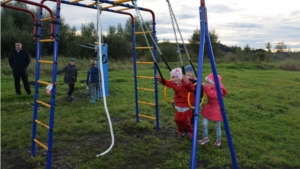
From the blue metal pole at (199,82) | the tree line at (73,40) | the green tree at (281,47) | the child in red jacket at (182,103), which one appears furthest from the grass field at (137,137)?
the green tree at (281,47)

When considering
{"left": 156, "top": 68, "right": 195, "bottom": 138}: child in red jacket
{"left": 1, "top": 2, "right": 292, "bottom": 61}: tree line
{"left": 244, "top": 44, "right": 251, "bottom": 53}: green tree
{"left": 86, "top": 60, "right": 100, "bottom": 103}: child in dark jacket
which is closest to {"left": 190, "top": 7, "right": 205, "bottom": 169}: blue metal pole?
{"left": 156, "top": 68, "right": 195, "bottom": 138}: child in red jacket

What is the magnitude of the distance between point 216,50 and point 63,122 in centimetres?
2723

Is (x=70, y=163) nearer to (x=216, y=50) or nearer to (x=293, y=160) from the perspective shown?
(x=293, y=160)

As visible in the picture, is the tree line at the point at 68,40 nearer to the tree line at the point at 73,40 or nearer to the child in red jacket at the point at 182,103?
the tree line at the point at 73,40

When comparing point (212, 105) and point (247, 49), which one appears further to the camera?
point (247, 49)

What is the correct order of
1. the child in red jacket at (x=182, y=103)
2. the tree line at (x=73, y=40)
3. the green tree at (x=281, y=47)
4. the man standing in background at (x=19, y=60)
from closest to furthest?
1. the child in red jacket at (x=182, y=103)
2. the man standing in background at (x=19, y=60)
3. the tree line at (x=73, y=40)
4. the green tree at (x=281, y=47)

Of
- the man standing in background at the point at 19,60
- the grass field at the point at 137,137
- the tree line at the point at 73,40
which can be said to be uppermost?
the tree line at the point at 73,40

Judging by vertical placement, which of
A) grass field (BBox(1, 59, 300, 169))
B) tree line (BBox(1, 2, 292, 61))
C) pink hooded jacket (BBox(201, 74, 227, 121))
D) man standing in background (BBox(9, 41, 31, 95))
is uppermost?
tree line (BBox(1, 2, 292, 61))

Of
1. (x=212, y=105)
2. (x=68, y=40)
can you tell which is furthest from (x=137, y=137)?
(x=68, y=40)

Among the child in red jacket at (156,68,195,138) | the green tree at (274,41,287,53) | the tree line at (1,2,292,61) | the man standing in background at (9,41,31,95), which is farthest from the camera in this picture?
the green tree at (274,41,287,53)

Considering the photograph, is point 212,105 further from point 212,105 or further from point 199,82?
point 199,82

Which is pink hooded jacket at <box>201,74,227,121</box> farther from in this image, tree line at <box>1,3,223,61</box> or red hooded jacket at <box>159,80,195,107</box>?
tree line at <box>1,3,223,61</box>

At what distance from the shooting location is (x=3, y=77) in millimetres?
13273

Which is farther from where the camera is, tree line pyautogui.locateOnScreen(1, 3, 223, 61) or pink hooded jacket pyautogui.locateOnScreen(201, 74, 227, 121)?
tree line pyautogui.locateOnScreen(1, 3, 223, 61)
